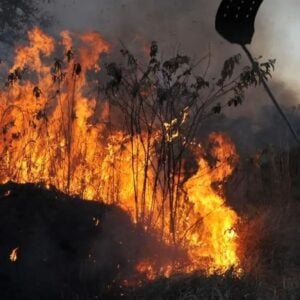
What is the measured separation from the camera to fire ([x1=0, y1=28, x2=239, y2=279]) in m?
6.14

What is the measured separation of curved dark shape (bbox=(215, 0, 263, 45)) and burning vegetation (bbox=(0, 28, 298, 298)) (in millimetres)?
3366

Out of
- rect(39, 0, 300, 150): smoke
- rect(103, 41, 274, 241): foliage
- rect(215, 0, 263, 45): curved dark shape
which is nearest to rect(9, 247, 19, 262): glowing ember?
rect(103, 41, 274, 241): foliage

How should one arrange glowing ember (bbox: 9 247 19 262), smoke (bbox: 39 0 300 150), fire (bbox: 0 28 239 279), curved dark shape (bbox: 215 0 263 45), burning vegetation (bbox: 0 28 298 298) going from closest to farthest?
curved dark shape (bbox: 215 0 263 45) < glowing ember (bbox: 9 247 19 262) < burning vegetation (bbox: 0 28 298 298) < fire (bbox: 0 28 239 279) < smoke (bbox: 39 0 300 150)

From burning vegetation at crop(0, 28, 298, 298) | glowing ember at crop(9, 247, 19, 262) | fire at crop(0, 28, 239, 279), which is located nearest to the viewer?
glowing ember at crop(9, 247, 19, 262)

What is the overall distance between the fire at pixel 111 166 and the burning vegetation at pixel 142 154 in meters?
0.01

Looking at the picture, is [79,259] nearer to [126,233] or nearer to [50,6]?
[126,233]

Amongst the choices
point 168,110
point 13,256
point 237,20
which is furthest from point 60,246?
point 237,20

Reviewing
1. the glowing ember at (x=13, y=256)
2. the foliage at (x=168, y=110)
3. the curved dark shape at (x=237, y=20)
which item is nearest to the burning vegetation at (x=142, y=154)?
the foliage at (x=168, y=110)

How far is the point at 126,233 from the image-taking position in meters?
5.52

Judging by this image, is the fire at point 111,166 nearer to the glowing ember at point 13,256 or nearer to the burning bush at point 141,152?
the burning bush at point 141,152

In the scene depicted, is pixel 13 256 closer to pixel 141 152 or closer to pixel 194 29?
pixel 141 152

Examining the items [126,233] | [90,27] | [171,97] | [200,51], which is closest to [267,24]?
[200,51]

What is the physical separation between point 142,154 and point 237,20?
A: 473cm

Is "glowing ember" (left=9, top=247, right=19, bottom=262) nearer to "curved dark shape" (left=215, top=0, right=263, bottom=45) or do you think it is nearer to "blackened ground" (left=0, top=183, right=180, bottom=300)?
"blackened ground" (left=0, top=183, right=180, bottom=300)
